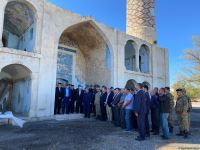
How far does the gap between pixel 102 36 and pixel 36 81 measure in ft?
21.9

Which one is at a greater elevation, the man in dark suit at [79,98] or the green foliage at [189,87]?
the green foliage at [189,87]

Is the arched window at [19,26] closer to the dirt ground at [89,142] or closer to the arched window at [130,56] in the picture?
the dirt ground at [89,142]

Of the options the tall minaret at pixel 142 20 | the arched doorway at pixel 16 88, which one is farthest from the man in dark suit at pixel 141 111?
the tall minaret at pixel 142 20

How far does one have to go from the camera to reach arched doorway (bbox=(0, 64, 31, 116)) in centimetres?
1191

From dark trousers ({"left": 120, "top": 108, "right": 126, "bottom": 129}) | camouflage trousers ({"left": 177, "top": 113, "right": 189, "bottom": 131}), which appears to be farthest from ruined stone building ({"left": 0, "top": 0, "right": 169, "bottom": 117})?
camouflage trousers ({"left": 177, "top": 113, "right": 189, "bottom": 131})

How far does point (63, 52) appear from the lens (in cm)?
1631

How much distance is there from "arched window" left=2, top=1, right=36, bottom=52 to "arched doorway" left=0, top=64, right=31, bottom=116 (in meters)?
1.50

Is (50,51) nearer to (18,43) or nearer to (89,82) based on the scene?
(18,43)

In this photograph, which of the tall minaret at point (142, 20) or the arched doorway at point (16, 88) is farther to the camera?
the tall minaret at point (142, 20)

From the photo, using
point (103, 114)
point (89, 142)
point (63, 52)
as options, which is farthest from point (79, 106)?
point (89, 142)

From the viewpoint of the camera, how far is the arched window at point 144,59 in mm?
Answer: 19531

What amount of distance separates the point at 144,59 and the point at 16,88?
11386 millimetres

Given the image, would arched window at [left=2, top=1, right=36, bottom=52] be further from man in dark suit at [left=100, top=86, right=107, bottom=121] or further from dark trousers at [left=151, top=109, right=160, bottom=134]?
dark trousers at [left=151, top=109, right=160, bottom=134]

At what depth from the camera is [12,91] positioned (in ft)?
46.8
